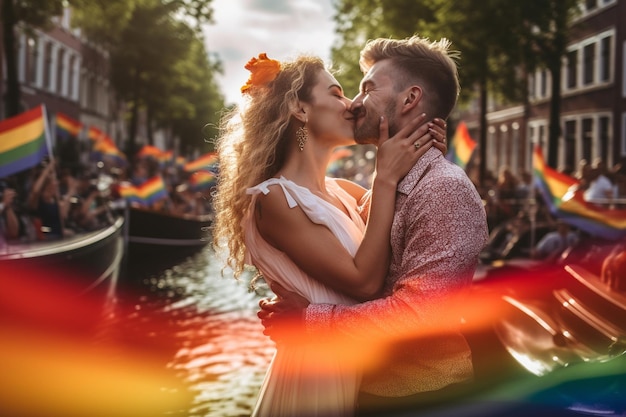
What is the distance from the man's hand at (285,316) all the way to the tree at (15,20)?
54.0 ft

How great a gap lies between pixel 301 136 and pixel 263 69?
266mm

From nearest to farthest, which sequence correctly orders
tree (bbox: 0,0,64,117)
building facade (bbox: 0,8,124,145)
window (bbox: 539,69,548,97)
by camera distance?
tree (bbox: 0,0,64,117)
building facade (bbox: 0,8,124,145)
window (bbox: 539,69,548,97)

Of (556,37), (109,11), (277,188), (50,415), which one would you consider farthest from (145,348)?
(556,37)

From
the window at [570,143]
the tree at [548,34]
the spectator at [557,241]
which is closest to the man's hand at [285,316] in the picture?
the spectator at [557,241]

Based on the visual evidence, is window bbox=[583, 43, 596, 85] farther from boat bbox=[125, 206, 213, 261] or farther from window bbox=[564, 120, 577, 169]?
boat bbox=[125, 206, 213, 261]

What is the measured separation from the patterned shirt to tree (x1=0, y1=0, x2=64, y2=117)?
55.0 ft

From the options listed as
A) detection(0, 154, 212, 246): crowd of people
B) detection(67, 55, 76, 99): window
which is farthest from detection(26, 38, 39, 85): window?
detection(0, 154, 212, 246): crowd of people

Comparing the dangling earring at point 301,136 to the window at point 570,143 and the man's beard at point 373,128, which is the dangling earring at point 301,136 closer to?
the man's beard at point 373,128

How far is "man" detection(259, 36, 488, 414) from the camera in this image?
2561 millimetres

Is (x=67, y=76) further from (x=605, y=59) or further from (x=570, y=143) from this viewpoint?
(x=605, y=59)

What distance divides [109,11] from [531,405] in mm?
19195

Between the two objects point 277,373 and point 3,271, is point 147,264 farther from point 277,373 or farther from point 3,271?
point 277,373

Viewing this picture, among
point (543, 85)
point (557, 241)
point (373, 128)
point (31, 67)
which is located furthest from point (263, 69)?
point (543, 85)

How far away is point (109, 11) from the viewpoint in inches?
792
